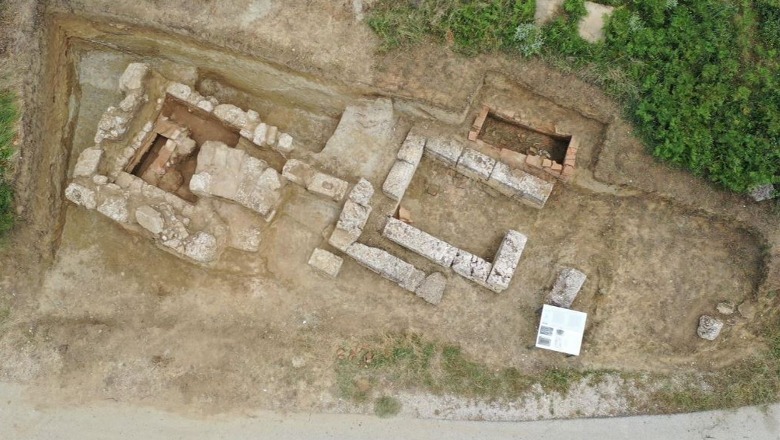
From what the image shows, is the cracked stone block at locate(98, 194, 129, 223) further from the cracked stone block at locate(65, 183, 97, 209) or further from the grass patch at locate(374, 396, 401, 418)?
the grass patch at locate(374, 396, 401, 418)

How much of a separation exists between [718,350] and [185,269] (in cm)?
779

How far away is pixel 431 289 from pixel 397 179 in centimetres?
165

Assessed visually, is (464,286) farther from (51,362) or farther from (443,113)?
(51,362)

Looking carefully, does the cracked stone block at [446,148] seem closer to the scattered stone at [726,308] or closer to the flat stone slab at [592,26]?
the flat stone slab at [592,26]

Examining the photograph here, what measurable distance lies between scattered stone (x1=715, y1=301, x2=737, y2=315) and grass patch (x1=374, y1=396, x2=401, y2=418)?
4732 millimetres

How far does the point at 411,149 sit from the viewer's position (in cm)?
738

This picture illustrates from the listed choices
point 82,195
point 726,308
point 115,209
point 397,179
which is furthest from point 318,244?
point 726,308

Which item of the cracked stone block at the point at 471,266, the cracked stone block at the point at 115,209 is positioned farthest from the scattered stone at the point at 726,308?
the cracked stone block at the point at 115,209

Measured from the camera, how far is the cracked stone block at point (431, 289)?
7.30 m

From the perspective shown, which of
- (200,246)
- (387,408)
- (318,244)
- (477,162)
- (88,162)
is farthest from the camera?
(318,244)

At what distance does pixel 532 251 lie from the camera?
299 inches

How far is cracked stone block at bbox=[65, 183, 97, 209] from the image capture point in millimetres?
7215

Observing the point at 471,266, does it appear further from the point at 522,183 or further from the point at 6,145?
the point at 6,145

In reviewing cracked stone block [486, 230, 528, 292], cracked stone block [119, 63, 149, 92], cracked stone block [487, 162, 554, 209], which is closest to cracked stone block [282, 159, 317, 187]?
cracked stone block [119, 63, 149, 92]
